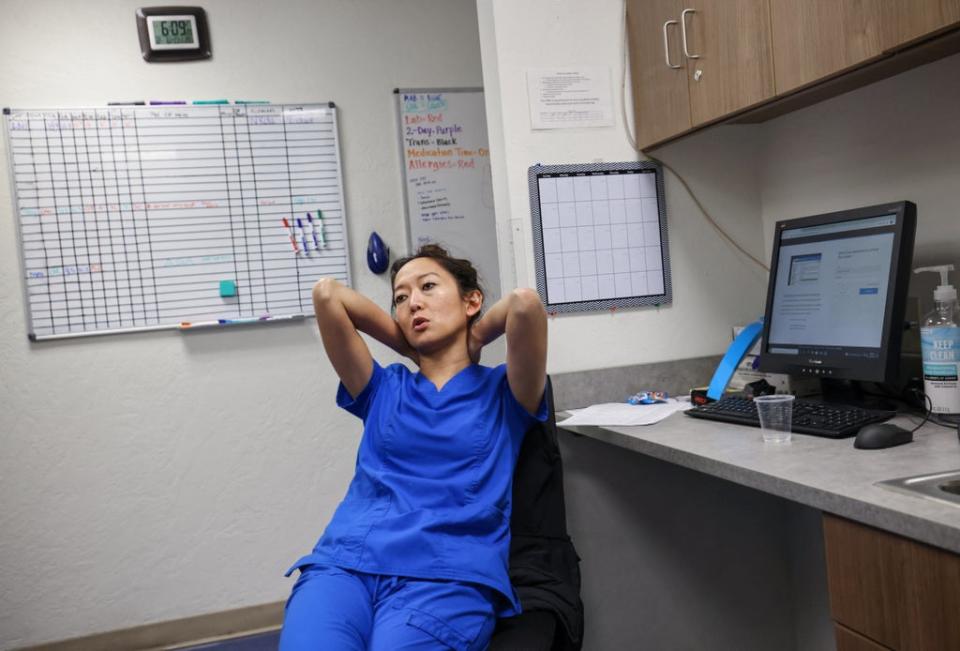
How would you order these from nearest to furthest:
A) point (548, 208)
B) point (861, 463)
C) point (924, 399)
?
point (861, 463), point (924, 399), point (548, 208)

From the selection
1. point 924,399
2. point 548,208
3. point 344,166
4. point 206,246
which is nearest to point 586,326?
point 548,208

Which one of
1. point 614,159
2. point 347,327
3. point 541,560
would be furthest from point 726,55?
point 541,560

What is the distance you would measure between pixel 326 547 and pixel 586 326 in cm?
100

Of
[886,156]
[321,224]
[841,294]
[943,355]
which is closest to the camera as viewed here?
[943,355]

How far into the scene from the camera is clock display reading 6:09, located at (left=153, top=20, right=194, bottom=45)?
2912 millimetres

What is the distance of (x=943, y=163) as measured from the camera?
1724 millimetres

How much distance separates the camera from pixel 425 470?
160 cm

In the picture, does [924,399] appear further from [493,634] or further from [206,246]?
[206,246]

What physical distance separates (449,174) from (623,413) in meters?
1.59

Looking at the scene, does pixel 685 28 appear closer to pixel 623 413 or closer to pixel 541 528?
pixel 623 413

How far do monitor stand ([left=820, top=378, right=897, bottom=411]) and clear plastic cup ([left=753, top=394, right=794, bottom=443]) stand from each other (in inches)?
11.3

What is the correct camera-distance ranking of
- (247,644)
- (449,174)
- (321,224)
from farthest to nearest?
1. (449,174)
2. (321,224)
3. (247,644)

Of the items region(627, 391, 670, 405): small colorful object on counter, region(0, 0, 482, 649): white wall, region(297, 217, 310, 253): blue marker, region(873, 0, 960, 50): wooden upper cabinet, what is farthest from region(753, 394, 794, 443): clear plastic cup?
region(297, 217, 310, 253): blue marker

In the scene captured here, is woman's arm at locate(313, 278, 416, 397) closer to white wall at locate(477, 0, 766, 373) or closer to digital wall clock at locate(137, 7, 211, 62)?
white wall at locate(477, 0, 766, 373)
